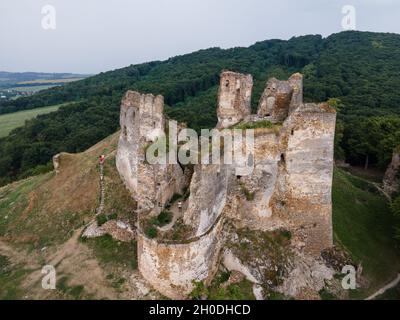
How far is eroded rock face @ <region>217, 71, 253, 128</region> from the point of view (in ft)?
82.5

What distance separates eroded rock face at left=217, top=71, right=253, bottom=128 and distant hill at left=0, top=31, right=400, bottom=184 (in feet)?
75.2

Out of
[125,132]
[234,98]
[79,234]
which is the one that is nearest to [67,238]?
[79,234]

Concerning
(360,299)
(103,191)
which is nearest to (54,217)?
(103,191)

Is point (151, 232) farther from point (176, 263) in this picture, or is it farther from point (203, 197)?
point (203, 197)

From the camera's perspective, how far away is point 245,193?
2166cm

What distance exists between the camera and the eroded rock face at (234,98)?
82.5 ft

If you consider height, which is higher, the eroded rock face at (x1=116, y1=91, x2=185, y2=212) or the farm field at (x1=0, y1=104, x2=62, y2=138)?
the eroded rock face at (x1=116, y1=91, x2=185, y2=212)

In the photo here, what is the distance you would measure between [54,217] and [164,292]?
39.0 ft

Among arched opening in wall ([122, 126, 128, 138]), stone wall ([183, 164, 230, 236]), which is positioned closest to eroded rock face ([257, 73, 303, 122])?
stone wall ([183, 164, 230, 236])

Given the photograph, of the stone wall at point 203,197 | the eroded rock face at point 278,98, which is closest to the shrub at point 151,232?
the stone wall at point 203,197

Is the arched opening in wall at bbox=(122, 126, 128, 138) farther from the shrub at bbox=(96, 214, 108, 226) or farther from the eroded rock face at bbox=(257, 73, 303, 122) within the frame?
the eroded rock face at bbox=(257, 73, 303, 122)

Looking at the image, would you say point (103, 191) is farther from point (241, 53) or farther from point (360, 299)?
point (241, 53)

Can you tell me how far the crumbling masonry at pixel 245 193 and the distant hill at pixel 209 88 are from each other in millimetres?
→ 23148

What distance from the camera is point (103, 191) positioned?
2703 cm
